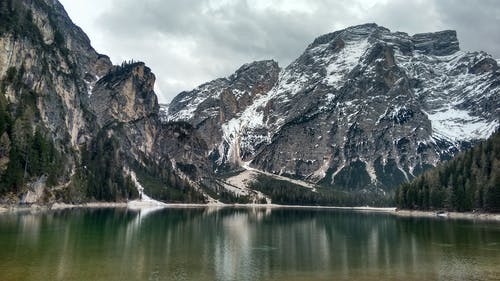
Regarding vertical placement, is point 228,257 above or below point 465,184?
below

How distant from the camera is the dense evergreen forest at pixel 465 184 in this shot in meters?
146

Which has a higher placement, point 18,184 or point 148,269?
point 18,184

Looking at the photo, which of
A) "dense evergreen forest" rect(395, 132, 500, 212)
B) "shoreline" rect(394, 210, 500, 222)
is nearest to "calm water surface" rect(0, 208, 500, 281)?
"shoreline" rect(394, 210, 500, 222)

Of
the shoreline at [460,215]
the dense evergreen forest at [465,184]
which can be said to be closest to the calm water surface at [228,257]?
the shoreline at [460,215]

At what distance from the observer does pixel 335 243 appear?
77438 millimetres

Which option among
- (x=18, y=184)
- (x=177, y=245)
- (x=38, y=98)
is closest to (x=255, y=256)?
(x=177, y=245)

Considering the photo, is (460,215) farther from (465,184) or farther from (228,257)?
(228,257)

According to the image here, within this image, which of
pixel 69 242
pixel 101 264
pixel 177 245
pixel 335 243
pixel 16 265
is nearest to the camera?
pixel 16 265

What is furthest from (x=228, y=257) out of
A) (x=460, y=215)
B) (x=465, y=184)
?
(x=465, y=184)

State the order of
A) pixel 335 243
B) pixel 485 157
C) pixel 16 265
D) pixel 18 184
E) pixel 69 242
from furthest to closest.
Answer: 1. pixel 485 157
2. pixel 18 184
3. pixel 335 243
4. pixel 69 242
5. pixel 16 265

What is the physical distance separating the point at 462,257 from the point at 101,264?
44188mm

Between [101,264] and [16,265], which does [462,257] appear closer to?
[101,264]

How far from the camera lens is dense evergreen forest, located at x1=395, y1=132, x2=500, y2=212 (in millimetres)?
146500

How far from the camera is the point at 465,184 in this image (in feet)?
529
